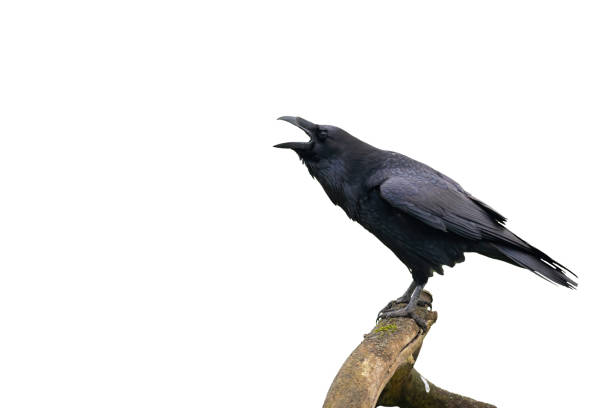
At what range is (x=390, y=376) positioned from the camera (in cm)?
414

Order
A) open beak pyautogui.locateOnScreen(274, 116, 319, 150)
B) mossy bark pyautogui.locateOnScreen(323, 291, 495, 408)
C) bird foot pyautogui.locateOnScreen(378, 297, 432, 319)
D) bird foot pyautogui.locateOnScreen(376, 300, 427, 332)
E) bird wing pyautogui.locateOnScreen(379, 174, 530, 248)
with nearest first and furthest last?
1. mossy bark pyautogui.locateOnScreen(323, 291, 495, 408)
2. bird wing pyautogui.locateOnScreen(379, 174, 530, 248)
3. open beak pyautogui.locateOnScreen(274, 116, 319, 150)
4. bird foot pyautogui.locateOnScreen(376, 300, 427, 332)
5. bird foot pyautogui.locateOnScreen(378, 297, 432, 319)

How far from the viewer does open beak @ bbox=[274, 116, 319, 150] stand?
4.62m

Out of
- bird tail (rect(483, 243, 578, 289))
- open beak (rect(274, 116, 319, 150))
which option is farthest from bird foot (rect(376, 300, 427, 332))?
open beak (rect(274, 116, 319, 150))

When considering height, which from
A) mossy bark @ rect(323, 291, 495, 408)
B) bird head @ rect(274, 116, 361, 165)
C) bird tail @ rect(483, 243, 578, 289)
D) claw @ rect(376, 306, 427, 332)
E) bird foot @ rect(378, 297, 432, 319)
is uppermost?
bird head @ rect(274, 116, 361, 165)

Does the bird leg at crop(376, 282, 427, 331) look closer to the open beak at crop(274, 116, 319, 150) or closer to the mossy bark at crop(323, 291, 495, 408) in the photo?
the mossy bark at crop(323, 291, 495, 408)

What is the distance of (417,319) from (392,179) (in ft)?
3.28

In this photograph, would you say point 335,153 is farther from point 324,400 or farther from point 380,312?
point 324,400

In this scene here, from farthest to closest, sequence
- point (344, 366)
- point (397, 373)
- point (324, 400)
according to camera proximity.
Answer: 1. point (397, 373)
2. point (344, 366)
3. point (324, 400)

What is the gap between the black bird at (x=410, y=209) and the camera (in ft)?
14.8

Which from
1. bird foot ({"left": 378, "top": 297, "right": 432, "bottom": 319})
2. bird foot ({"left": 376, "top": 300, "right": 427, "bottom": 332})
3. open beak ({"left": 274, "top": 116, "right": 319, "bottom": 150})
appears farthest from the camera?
bird foot ({"left": 378, "top": 297, "right": 432, "bottom": 319})

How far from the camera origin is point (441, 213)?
4.48m

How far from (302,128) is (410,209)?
0.93 meters

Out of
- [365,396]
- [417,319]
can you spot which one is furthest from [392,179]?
[365,396]

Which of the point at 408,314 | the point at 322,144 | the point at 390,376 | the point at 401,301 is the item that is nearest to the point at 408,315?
the point at 408,314
